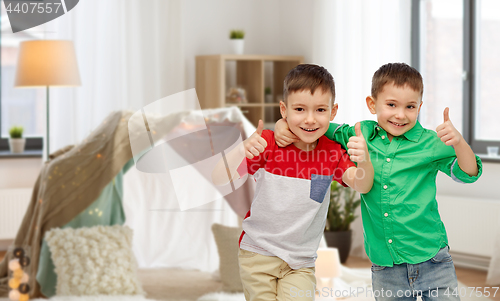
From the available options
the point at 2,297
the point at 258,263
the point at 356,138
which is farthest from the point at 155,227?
the point at 356,138

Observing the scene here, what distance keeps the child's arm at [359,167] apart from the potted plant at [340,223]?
2.19 m

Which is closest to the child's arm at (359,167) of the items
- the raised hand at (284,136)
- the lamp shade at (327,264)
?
the raised hand at (284,136)

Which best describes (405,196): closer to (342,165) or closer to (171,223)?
(342,165)

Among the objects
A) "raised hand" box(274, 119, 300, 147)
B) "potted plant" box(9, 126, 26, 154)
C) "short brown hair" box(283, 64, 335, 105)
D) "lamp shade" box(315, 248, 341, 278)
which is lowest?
"lamp shade" box(315, 248, 341, 278)

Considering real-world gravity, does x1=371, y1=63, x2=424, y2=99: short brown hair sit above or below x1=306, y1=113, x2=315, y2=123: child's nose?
above

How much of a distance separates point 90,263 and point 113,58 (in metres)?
1.63

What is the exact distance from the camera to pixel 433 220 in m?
0.96

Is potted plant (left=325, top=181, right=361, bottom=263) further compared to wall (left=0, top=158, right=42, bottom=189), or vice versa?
wall (left=0, top=158, right=42, bottom=189)

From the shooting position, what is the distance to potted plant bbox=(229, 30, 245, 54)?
3803mm

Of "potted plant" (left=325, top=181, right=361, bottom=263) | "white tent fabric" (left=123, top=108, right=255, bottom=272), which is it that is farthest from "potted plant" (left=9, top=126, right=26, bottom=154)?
"potted plant" (left=325, top=181, right=361, bottom=263)

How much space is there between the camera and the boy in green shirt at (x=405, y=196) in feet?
3.05

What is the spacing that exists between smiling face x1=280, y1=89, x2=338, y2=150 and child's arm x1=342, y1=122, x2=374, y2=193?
59 mm

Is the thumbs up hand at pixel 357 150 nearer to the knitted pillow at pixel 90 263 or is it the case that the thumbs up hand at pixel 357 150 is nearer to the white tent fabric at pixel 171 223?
the white tent fabric at pixel 171 223

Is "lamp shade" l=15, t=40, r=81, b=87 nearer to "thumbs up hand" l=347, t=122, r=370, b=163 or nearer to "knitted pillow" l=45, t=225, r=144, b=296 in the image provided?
"knitted pillow" l=45, t=225, r=144, b=296
